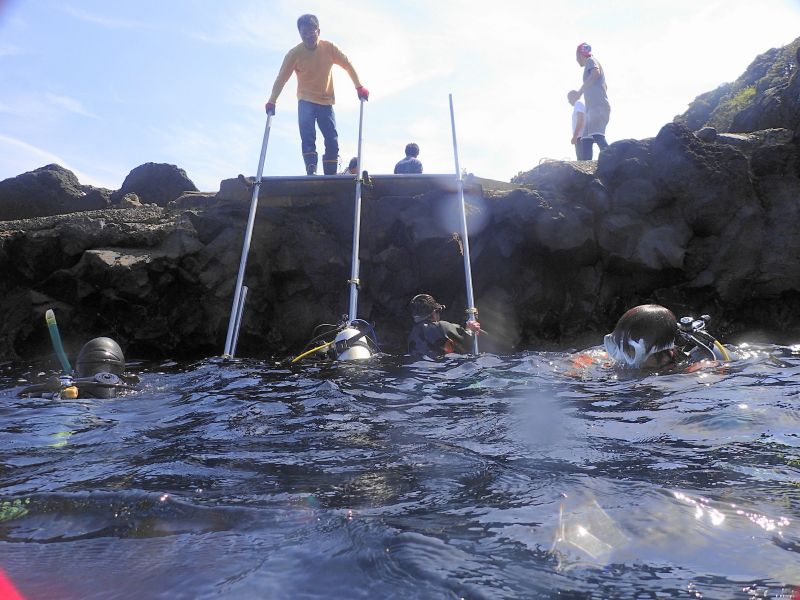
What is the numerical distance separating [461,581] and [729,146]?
939cm

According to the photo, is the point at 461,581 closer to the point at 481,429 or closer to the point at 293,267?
the point at 481,429

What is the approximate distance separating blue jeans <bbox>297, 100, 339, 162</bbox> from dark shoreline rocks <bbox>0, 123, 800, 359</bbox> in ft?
2.21

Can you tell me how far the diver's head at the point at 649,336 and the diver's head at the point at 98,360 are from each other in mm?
4724

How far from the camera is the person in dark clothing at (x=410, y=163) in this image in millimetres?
9633

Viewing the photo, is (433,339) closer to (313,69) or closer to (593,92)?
(313,69)

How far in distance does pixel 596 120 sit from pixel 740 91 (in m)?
10.8

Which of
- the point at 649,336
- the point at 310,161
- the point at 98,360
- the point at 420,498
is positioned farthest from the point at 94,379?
the point at 310,161

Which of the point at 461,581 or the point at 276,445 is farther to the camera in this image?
the point at 276,445

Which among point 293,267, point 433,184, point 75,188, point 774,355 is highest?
point 75,188

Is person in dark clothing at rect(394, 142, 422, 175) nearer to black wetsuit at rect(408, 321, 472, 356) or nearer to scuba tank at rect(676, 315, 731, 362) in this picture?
black wetsuit at rect(408, 321, 472, 356)

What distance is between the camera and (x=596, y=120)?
895 cm

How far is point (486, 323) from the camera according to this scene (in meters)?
9.11

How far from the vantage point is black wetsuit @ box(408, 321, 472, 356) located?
6496mm

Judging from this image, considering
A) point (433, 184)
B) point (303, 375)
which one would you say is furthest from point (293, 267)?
→ point (303, 375)
